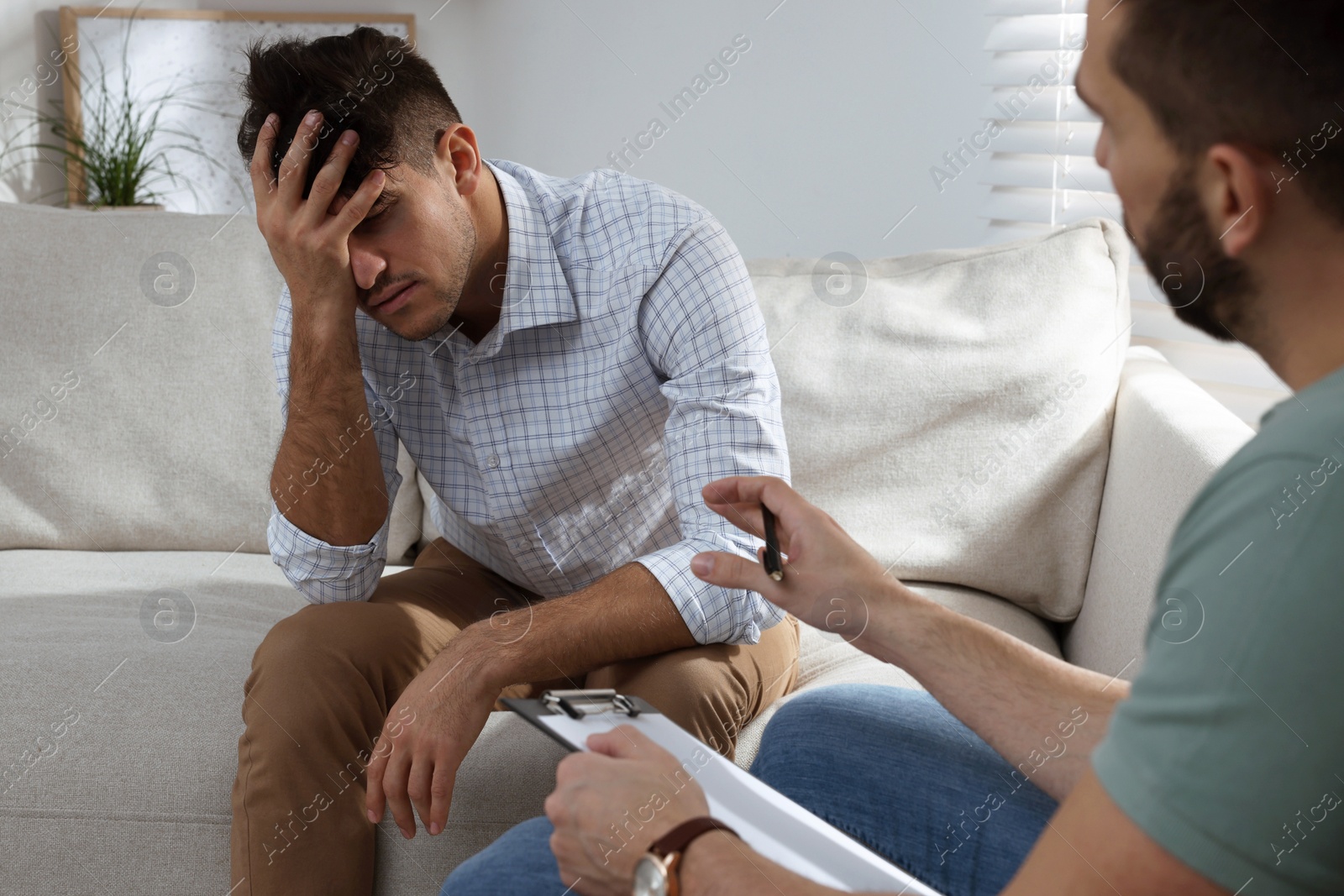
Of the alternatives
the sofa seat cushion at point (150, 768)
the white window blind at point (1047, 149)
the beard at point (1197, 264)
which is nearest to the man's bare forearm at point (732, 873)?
the beard at point (1197, 264)

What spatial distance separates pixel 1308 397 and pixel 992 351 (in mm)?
1090

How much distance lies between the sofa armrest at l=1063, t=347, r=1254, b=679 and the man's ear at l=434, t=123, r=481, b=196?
85 cm

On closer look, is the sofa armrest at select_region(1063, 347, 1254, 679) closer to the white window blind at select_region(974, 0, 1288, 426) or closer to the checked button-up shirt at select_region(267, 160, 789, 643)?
the white window blind at select_region(974, 0, 1288, 426)

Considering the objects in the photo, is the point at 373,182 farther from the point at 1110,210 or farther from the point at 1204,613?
the point at 1110,210

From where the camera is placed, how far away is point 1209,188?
544 millimetres

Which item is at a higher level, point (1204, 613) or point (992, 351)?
point (1204, 613)

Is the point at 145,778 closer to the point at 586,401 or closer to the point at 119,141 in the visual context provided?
the point at 586,401

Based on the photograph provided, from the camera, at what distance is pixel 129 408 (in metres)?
1.65

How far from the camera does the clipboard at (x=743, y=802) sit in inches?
26.2

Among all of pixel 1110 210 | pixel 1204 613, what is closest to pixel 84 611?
pixel 1204 613

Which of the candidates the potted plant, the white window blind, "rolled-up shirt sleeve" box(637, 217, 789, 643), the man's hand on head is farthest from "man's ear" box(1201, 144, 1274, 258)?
the potted plant

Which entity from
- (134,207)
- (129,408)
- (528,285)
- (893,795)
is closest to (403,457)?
(129,408)

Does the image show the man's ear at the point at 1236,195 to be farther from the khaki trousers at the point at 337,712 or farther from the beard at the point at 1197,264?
the khaki trousers at the point at 337,712

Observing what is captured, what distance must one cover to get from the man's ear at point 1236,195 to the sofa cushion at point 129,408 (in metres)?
1.35
